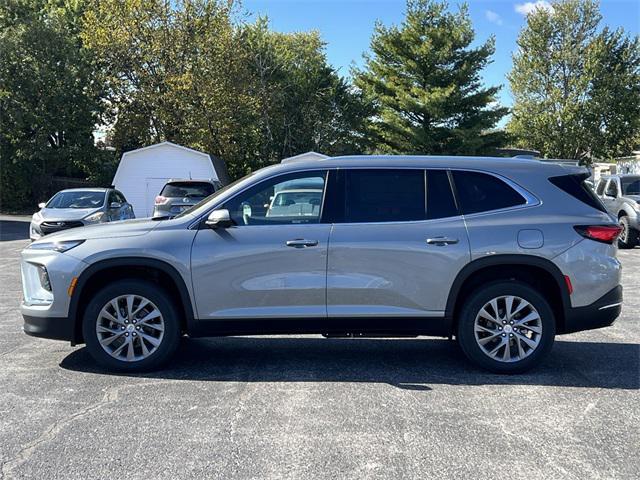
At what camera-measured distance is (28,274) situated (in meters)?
5.47

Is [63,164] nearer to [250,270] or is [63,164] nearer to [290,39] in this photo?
[290,39]

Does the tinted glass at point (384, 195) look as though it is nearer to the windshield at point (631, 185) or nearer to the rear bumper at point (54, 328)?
the rear bumper at point (54, 328)

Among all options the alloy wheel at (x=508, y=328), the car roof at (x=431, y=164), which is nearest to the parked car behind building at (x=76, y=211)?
the car roof at (x=431, y=164)

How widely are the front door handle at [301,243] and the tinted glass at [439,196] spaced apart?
1.05 m

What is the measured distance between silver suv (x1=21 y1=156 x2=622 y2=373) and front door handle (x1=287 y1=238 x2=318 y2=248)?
11mm

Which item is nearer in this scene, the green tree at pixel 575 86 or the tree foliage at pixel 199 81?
the tree foliage at pixel 199 81

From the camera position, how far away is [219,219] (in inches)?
203

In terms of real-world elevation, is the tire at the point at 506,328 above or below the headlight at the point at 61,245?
below

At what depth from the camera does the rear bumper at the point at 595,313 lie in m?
5.28

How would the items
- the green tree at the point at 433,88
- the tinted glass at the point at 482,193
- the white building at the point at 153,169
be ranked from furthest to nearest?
the green tree at the point at 433,88 → the white building at the point at 153,169 → the tinted glass at the point at 482,193

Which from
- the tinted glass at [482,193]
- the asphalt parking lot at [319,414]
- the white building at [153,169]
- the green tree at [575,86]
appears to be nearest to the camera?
the asphalt parking lot at [319,414]

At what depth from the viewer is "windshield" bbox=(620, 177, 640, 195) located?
53.2ft

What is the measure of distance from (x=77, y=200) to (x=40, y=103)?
15.3m

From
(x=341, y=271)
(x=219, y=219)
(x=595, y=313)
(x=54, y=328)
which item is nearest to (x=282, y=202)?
(x=219, y=219)
